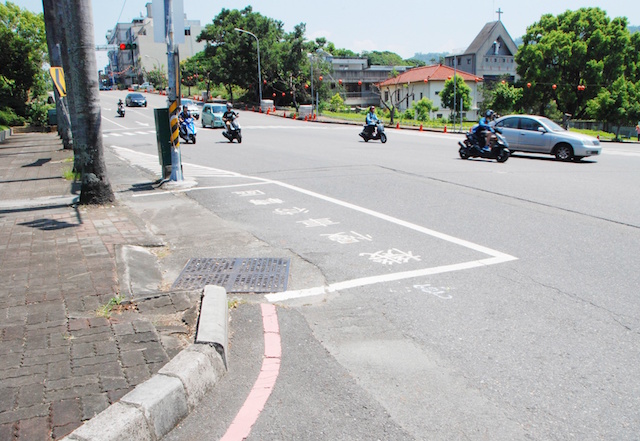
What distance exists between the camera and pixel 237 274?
20.6 ft

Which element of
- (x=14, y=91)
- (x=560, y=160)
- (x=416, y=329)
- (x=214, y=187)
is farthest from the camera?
(x=14, y=91)

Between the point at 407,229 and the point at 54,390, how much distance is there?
5.73m

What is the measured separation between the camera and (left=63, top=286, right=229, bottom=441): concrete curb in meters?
3.04

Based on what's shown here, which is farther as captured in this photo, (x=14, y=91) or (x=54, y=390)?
(x=14, y=91)

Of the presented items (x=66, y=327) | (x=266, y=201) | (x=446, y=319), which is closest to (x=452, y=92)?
(x=266, y=201)

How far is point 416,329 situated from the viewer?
476cm

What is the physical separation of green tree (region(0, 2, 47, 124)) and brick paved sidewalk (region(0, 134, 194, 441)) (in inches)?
1402

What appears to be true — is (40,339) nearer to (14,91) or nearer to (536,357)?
(536,357)

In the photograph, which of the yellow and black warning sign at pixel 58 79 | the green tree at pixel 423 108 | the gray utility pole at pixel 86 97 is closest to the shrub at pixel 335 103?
the green tree at pixel 423 108

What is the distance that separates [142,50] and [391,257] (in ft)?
414

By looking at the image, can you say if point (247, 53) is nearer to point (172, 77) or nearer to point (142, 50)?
point (172, 77)

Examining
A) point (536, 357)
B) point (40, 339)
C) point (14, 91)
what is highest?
point (14, 91)

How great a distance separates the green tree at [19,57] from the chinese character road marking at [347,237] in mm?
37742

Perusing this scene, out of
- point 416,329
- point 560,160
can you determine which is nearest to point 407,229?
point 416,329
